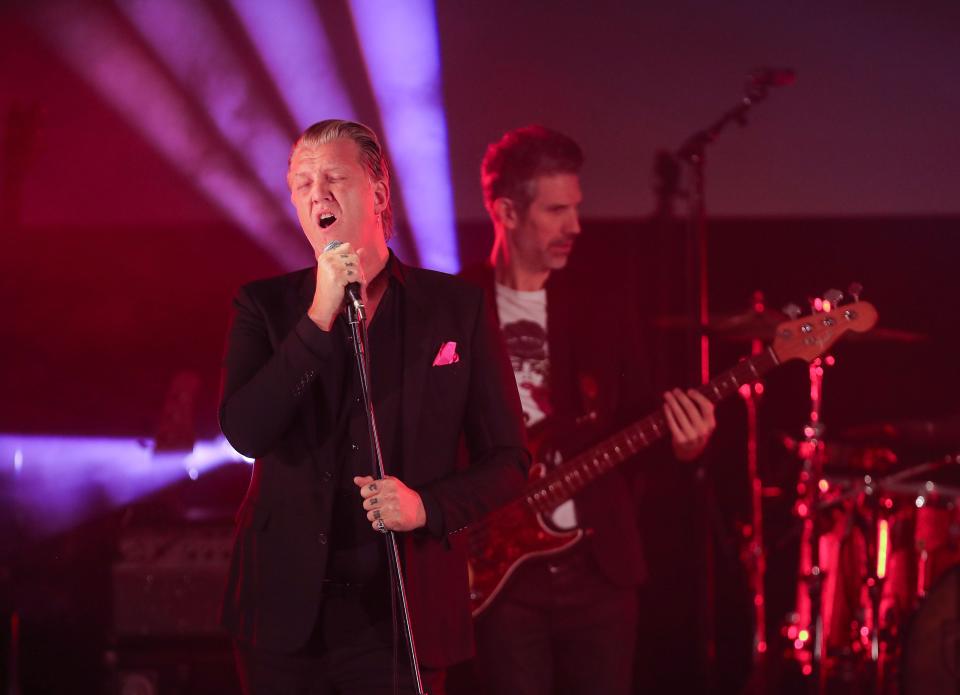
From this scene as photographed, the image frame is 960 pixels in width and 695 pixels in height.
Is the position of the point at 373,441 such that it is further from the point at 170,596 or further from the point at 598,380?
the point at 170,596

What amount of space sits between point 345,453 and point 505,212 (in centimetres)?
155

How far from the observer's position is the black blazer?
2824 mm

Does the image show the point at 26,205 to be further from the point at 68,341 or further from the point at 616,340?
the point at 616,340

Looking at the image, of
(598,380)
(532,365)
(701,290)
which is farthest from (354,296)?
(701,290)

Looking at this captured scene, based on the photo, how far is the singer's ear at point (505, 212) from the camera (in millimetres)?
3045

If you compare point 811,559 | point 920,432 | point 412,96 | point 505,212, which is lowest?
point 811,559

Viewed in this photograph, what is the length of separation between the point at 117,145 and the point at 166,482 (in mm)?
1437

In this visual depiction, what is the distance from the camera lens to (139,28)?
12.1ft

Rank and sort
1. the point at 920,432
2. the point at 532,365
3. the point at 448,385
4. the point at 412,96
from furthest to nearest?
1. the point at 412,96
2. the point at 920,432
3. the point at 532,365
4. the point at 448,385

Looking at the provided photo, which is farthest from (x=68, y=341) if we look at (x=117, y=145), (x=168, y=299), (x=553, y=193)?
(x=553, y=193)

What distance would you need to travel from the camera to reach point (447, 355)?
1.78 meters

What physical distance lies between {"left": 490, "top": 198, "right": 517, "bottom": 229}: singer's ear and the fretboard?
0.75 m

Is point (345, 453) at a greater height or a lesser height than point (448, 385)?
lesser

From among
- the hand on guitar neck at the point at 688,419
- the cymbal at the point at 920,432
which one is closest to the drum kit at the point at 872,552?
the cymbal at the point at 920,432
